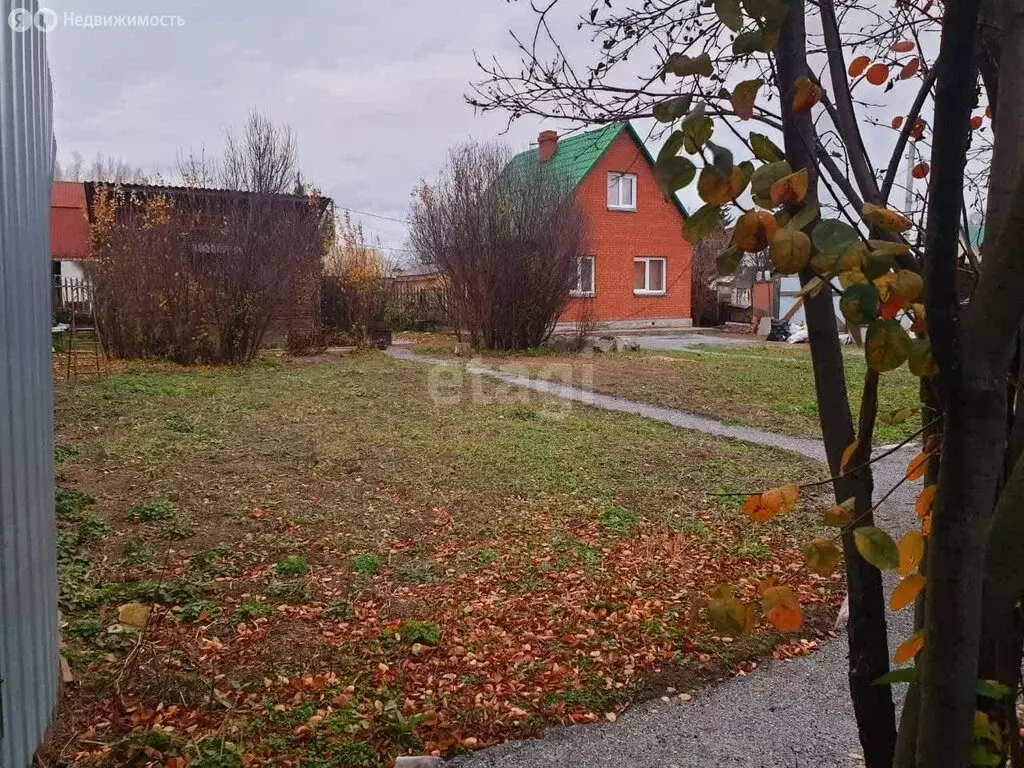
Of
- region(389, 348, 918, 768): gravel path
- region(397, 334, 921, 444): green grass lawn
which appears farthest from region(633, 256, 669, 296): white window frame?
region(389, 348, 918, 768): gravel path

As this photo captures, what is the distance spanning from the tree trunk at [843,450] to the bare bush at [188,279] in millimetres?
13947

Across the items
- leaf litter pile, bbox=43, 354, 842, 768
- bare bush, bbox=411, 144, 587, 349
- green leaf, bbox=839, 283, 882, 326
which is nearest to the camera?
green leaf, bbox=839, 283, 882, 326

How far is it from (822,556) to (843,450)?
382 millimetres

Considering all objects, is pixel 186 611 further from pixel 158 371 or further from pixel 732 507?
pixel 158 371

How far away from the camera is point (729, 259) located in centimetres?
103

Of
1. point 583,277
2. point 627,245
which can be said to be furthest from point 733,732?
point 627,245

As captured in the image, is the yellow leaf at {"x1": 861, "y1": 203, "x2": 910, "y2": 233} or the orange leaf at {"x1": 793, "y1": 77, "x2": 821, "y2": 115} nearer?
the yellow leaf at {"x1": 861, "y1": 203, "x2": 910, "y2": 233}

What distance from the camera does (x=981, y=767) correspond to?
1.05 meters

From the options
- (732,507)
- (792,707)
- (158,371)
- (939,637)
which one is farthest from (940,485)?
(158,371)

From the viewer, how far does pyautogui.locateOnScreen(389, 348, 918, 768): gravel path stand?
241 cm

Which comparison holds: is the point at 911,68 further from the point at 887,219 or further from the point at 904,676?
the point at 904,676

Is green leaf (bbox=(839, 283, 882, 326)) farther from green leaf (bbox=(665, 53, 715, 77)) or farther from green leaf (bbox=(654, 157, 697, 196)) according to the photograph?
green leaf (bbox=(665, 53, 715, 77))

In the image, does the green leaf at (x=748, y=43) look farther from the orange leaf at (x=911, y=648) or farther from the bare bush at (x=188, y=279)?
the bare bush at (x=188, y=279)

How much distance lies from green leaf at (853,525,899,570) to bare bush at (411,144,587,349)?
50.5ft
